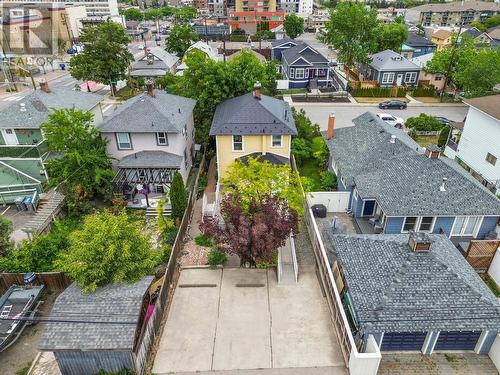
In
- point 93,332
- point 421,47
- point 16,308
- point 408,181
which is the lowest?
point 16,308

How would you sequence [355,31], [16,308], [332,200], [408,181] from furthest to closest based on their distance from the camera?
[355,31], [332,200], [408,181], [16,308]

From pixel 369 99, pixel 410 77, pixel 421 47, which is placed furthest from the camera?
pixel 421 47

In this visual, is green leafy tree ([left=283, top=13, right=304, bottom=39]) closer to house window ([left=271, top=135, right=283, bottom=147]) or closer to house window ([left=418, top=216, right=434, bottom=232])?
house window ([left=271, top=135, right=283, bottom=147])

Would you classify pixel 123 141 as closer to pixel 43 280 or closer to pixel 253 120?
pixel 253 120

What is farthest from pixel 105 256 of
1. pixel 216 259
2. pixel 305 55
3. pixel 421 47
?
pixel 421 47

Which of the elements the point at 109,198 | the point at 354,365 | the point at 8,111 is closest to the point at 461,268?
the point at 354,365

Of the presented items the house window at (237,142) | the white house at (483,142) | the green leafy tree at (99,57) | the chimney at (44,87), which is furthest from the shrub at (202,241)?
the green leafy tree at (99,57)

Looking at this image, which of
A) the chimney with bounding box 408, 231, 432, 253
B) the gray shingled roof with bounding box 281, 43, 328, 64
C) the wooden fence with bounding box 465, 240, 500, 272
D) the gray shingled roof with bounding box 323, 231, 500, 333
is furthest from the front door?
the gray shingled roof with bounding box 281, 43, 328, 64

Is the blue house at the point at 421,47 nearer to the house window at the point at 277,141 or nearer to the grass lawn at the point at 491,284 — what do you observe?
the house window at the point at 277,141
